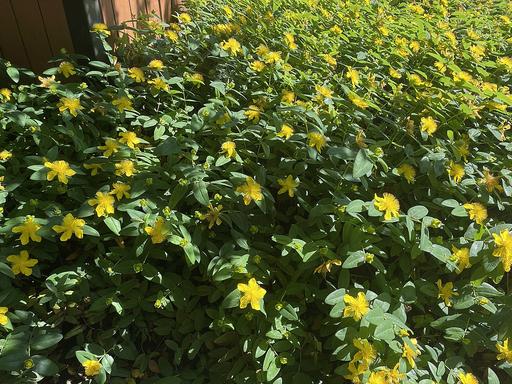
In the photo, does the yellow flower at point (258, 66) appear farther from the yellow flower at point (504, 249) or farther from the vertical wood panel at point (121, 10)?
the yellow flower at point (504, 249)

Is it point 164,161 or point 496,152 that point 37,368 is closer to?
point 164,161

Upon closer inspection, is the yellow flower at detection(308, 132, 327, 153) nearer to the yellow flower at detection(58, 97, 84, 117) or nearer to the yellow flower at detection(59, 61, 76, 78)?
the yellow flower at detection(58, 97, 84, 117)

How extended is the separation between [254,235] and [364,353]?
65cm

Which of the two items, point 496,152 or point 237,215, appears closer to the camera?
point 237,215

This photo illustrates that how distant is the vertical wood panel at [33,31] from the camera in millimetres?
2418

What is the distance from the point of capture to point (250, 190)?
1705 mm

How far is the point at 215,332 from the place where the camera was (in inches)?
68.5

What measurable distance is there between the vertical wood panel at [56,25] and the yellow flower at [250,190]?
1457 mm

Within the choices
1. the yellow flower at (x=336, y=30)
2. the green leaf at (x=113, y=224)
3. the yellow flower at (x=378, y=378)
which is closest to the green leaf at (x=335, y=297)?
the yellow flower at (x=378, y=378)

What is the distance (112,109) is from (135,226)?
2.23ft

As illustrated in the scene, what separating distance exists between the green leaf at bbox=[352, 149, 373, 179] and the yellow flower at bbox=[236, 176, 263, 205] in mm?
370

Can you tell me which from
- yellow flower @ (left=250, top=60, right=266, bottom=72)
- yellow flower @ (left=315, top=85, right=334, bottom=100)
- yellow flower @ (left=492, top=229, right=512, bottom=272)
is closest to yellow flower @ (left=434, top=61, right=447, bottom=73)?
yellow flower @ (left=315, top=85, right=334, bottom=100)

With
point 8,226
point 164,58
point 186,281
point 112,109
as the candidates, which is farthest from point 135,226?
point 164,58

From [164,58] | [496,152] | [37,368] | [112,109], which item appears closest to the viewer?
[37,368]
